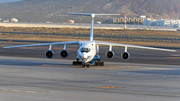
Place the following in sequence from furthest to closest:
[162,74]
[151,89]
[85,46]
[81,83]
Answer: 1. [85,46]
2. [162,74]
3. [81,83]
4. [151,89]

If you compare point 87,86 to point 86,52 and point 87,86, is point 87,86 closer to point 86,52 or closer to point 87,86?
point 87,86

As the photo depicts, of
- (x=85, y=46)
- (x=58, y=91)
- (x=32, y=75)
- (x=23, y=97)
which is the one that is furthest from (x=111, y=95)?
(x=85, y=46)

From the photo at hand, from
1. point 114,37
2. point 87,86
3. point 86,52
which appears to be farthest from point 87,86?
point 114,37

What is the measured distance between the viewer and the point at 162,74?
1323 inches

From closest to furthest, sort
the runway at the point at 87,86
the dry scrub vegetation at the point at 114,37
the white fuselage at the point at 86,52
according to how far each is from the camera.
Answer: the runway at the point at 87,86 < the white fuselage at the point at 86,52 < the dry scrub vegetation at the point at 114,37

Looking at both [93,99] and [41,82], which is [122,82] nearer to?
[41,82]

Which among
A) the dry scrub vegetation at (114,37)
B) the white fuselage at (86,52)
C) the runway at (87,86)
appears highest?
the dry scrub vegetation at (114,37)

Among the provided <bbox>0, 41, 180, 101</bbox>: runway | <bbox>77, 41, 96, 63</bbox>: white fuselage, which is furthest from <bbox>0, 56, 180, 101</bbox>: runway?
<bbox>77, 41, 96, 63</bbox>: white fuselage

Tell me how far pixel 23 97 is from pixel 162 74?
17.4 meters

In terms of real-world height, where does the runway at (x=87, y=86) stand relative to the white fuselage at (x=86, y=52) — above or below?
below

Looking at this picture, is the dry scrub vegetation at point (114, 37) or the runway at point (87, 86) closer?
the runway at point (87, 86)

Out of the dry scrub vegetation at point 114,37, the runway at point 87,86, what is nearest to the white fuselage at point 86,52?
the runway at point 87,86

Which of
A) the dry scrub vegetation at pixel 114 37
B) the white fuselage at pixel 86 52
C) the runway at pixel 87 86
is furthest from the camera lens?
the dry scrub vegetation at pixel 114 37

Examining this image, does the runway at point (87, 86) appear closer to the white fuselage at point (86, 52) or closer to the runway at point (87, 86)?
the runway at point (87, 86)
